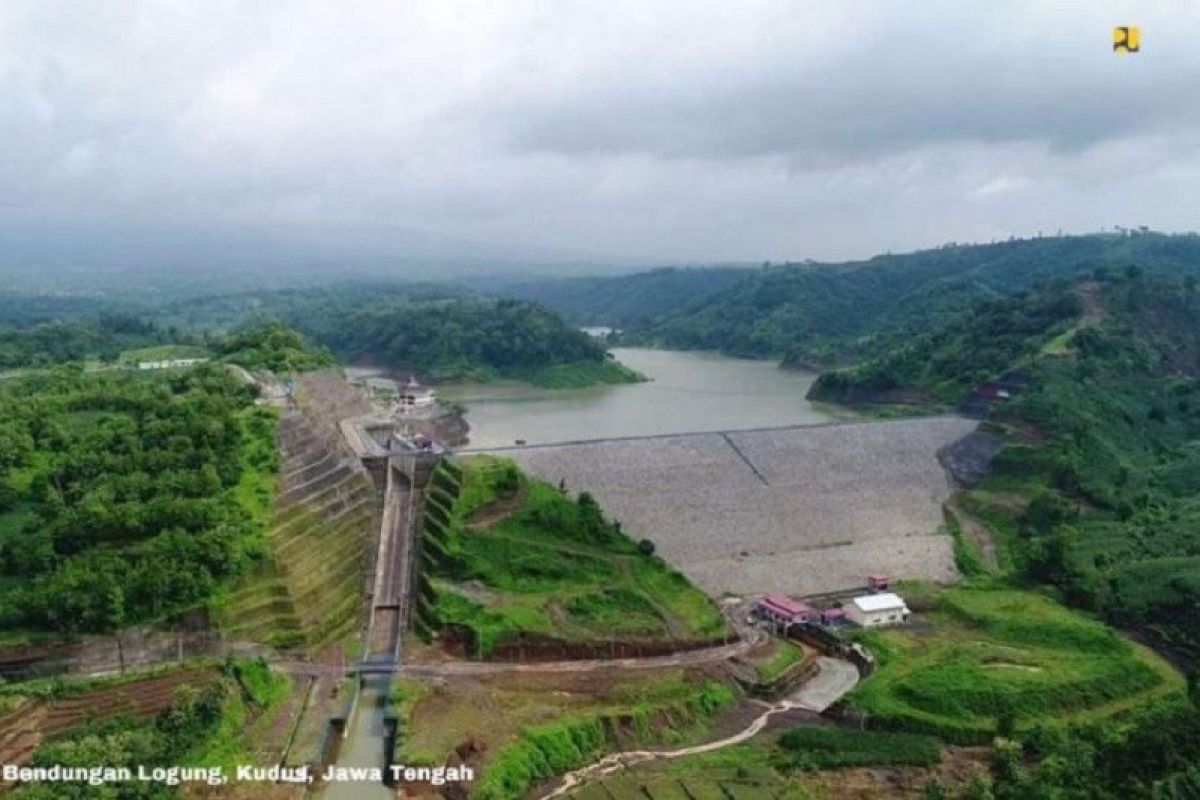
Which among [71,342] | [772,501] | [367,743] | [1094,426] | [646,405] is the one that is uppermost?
[71,342]

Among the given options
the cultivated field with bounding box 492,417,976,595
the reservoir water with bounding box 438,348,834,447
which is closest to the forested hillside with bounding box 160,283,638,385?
the reservoir water with bounding box 438,348,834,447

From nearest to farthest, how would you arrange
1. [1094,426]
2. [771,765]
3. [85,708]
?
[85,708] → [771,765] → [1094,426]

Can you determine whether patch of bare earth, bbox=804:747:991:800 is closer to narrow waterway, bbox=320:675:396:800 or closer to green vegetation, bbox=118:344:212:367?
narrow waterway, bbox=320:675:396:800

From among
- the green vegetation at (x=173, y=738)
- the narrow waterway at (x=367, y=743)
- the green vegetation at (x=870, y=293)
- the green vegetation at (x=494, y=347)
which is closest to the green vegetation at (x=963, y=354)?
the green vegetation at (x=870, y=293)

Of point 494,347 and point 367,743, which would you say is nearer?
point 367,743

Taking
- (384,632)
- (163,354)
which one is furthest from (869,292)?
(384,632)

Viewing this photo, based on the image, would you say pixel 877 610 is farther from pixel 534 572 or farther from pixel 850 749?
pixel 534 572

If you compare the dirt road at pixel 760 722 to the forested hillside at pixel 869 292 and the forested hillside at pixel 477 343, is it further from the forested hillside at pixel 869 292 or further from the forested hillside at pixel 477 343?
the forested hillside at pixel 869 292

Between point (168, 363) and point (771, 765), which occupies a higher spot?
point (168, 363)

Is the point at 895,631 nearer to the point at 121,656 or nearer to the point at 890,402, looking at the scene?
the point at 121,656
